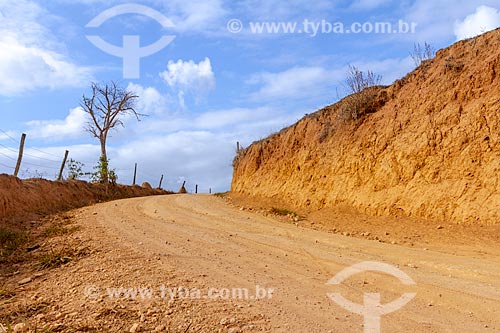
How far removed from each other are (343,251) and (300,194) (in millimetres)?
7954

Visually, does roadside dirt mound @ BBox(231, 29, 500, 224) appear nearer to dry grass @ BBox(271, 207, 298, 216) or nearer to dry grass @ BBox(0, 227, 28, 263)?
dry grass @ BBox(271, 207, 298, 216)

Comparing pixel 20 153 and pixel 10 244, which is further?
pixel 20 153

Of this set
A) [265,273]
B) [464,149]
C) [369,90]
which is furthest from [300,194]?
[265,273]

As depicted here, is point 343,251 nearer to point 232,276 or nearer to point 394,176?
point 232,276

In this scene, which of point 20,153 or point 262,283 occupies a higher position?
point 20,153

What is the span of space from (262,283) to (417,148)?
8.83 meters

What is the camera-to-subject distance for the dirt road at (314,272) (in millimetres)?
4090

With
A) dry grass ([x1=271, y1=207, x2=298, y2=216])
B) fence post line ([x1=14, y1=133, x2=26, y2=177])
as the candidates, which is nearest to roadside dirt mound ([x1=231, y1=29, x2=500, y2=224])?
dry grass ([x1=271, y1=207, x2=298, y2=216])

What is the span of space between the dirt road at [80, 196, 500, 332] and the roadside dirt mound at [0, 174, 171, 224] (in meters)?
5.84

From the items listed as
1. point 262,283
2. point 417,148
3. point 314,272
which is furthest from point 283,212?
point 262,283

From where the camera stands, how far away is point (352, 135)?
14969 millimetres

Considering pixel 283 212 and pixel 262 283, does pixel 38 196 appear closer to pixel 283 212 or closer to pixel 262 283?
pixel 283 212

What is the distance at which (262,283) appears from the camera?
5.37 m

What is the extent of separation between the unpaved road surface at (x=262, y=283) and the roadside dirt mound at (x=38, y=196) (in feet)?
22.9
